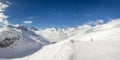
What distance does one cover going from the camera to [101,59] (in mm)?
12398

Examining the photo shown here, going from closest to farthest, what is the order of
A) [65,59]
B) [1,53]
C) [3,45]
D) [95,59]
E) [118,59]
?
[118,59] < [95,59] < [65,59] < [3,45] < [1,53]

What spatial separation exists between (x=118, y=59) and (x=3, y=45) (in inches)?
5579

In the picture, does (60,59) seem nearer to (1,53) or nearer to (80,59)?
(80,59)

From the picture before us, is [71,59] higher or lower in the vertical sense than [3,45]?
lower

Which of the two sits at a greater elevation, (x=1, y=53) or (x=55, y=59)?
(x=1, y=53)

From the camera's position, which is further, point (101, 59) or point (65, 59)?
point (65, 59)

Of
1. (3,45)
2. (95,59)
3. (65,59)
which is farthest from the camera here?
(3,45)

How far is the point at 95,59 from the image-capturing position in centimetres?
1266

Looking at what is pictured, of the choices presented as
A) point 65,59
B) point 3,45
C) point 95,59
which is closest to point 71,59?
point 65,59

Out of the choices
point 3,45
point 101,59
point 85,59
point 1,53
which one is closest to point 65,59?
point 85,59

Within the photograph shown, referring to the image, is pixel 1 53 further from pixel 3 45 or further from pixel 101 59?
pixel 101 59

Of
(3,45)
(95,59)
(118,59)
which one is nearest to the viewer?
(118,59)

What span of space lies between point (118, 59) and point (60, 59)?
397 centimetres

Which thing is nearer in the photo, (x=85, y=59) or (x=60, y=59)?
(x=85, y=59)
